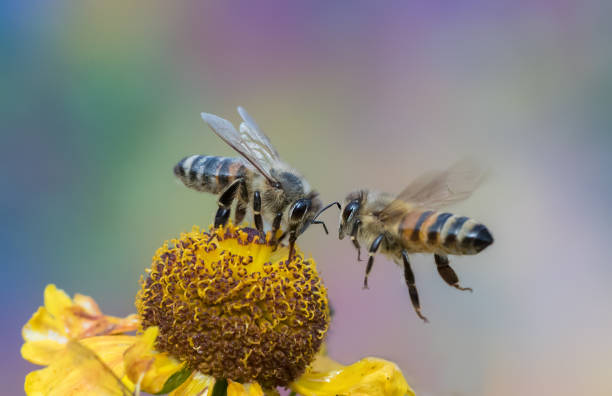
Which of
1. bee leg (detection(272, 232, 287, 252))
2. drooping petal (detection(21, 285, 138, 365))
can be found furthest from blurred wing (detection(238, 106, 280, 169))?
drooping petal (detection(21, 285, 138, 365))

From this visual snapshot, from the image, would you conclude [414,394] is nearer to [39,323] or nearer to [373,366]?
[373,366]

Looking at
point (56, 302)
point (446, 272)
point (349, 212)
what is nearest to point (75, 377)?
point (56, 302)

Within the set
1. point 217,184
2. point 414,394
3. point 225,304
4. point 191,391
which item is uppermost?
point 217,184

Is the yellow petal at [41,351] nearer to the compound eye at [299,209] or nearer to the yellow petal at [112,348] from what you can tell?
the yellow petal at [112,348]

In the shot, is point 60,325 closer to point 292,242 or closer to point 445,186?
point 292,242

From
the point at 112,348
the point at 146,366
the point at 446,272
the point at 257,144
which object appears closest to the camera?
the point at 146,366

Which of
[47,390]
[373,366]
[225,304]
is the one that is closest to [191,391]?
[225,304]
